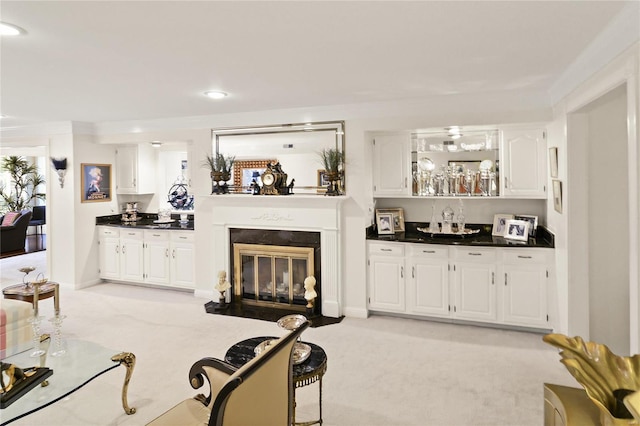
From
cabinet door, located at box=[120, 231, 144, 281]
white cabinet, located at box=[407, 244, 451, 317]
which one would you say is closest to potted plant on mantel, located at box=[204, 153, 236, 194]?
cabinet door, located at box=[120, 231, 144, 281]

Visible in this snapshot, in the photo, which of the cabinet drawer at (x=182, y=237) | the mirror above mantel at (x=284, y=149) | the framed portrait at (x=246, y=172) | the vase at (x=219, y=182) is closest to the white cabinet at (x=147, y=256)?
the cabinet drawer at (x=182, y=237)

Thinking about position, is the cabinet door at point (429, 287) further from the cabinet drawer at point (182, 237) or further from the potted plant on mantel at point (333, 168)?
the cabinet drawer at point (182, 237)

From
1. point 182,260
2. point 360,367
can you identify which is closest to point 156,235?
point 182,260

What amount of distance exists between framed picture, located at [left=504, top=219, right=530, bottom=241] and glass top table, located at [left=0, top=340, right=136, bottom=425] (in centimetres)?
387

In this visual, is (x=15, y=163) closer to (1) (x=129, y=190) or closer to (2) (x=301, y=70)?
(1) (x=129, y=190)

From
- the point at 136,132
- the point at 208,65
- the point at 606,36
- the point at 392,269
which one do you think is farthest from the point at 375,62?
the point at 136,132

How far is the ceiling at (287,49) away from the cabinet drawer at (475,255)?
1608mm

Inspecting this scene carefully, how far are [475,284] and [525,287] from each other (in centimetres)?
47

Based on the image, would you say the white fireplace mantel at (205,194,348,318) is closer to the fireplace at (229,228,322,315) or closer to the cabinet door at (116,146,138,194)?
the fireplace at (229,228,322,315)

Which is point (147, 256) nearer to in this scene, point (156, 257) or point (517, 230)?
point (156, 257)

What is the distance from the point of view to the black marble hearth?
4.45 metres

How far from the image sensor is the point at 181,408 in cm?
200

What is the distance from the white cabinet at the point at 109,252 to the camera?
5953 mm

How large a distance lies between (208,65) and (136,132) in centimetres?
322
